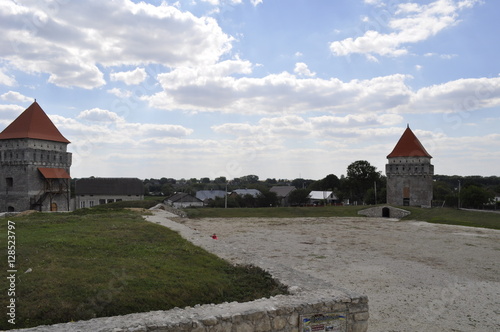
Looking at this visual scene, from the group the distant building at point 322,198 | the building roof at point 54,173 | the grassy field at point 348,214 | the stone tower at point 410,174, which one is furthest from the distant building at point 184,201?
the stone tower at point 410,174

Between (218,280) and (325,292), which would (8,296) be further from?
(325,292)

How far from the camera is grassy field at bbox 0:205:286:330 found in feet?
20.0

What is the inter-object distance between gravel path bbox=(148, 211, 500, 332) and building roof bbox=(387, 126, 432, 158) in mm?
20979

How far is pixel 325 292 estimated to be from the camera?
6988 millimetres

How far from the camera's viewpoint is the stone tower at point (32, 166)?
36.8 meters

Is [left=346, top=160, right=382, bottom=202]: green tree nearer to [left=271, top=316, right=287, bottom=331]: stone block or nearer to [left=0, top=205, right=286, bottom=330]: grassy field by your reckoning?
[left=0, top=205, right=286, bottom=330]: grassy field

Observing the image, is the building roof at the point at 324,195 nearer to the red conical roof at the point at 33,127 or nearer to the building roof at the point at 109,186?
the building roof at the point at 109,186

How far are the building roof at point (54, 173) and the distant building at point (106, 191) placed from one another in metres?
12.6

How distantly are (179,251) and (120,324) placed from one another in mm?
5362

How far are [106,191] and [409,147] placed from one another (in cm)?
4165

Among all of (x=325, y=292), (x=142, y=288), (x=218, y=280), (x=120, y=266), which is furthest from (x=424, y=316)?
(x=120, y=266)

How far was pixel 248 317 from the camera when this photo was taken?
5.90 m

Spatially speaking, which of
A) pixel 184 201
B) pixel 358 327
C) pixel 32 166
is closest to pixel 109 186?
pixel 184 201

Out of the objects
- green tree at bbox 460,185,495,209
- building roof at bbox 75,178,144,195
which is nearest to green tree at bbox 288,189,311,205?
green tree at bbox 460,185,495,209
